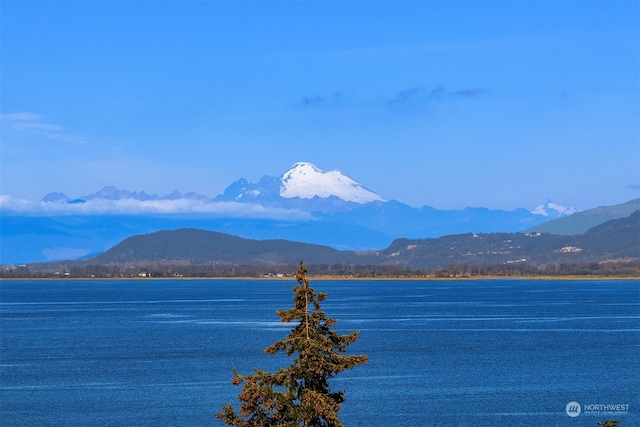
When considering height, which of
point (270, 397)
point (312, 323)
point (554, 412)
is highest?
point (312, 323)

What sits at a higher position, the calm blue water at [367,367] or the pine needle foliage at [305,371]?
the pine needle foliage at [305,371]

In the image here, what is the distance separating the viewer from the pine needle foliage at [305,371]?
2434 cm

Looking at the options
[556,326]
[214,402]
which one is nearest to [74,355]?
[214,402]

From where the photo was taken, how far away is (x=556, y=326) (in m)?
114

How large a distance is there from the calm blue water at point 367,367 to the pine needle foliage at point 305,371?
87.9ft

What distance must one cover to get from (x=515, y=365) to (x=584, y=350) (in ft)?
46.8

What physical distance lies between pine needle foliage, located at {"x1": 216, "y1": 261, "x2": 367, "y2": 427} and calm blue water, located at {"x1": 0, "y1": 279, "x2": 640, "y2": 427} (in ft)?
87.9

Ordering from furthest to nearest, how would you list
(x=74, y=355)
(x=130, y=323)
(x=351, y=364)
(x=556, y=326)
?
(x=130, y=323) < (x=556, y=326) < (x=74, y=355) < (x=351, y=364)

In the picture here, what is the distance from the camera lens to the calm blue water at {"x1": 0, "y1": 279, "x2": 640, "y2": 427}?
55.5m

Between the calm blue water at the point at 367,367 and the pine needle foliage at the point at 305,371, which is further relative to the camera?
the calm blue water at the point at 367,367

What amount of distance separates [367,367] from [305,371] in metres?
49.5

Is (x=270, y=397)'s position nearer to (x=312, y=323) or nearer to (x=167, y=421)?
(x=312, y=323)

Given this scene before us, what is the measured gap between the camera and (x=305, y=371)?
24.6 meters

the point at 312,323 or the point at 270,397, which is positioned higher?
the point at 312,323
